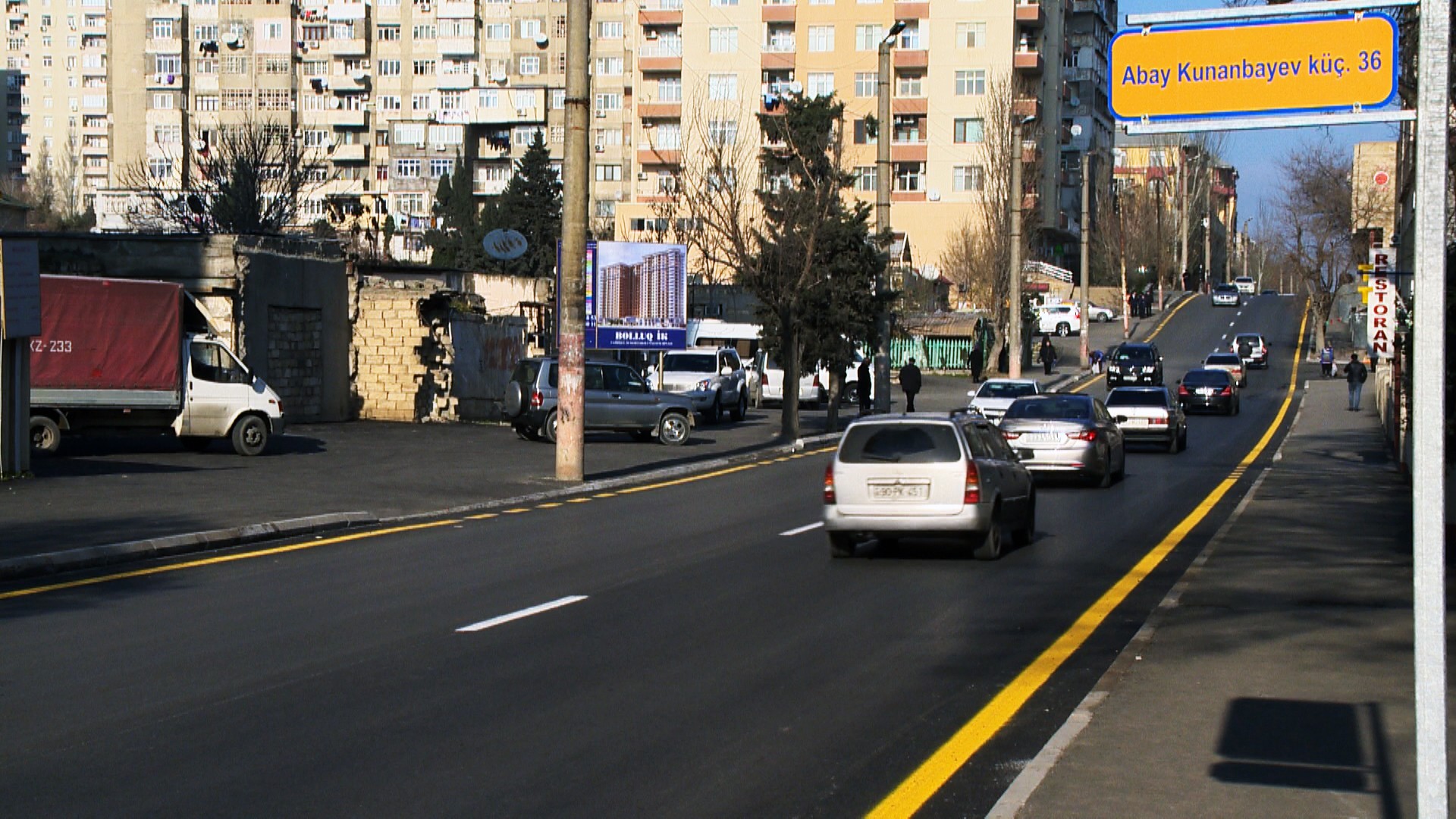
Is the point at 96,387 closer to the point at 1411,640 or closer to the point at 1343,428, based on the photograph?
the point at 1411,640

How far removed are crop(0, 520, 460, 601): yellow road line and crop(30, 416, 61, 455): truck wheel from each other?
29.6 ft

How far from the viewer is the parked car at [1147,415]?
33.2m

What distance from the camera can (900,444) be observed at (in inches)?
606

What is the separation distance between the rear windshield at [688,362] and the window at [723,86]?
52.8 metres

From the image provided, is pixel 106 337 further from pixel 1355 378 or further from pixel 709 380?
pixel 1355 378

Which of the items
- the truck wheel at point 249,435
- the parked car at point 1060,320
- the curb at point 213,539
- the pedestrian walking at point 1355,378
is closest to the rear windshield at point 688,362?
the truck wheel at point 249,435

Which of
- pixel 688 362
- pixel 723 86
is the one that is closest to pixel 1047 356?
pixel 688 362

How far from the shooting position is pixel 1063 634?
10.9 meters

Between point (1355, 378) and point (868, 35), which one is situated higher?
point (868, 35)

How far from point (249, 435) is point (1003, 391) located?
19553mm

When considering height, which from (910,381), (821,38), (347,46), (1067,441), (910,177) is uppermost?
(347,46)

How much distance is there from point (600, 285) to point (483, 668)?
26.5m

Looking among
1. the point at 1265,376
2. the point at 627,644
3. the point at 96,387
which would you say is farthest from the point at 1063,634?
the point at 1265,376

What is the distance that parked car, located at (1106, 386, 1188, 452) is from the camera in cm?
3316
